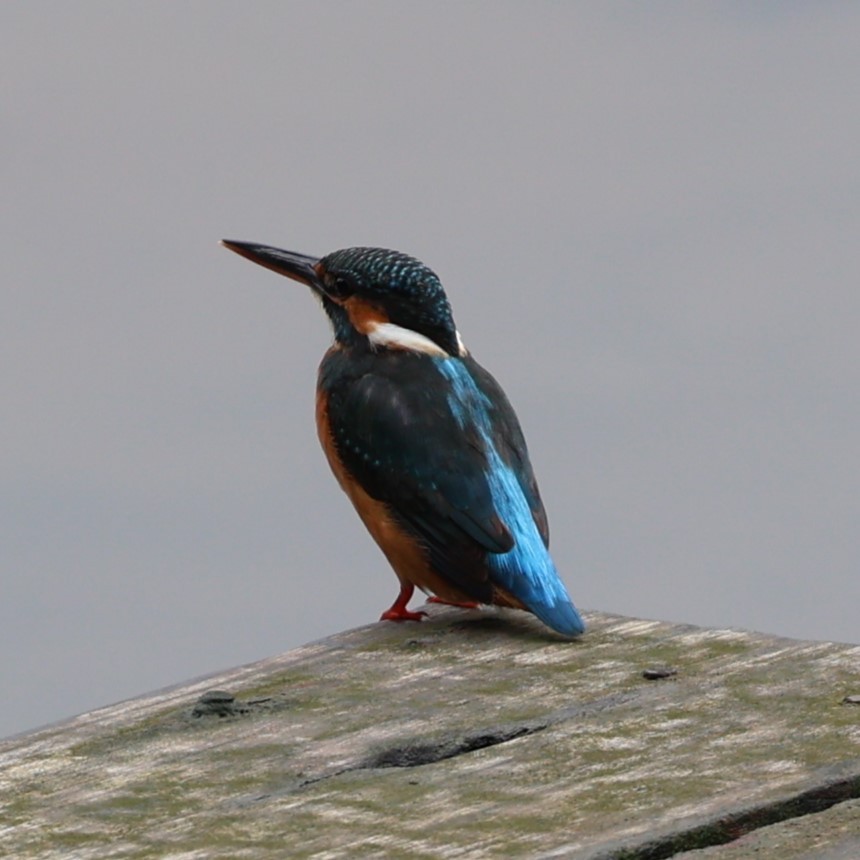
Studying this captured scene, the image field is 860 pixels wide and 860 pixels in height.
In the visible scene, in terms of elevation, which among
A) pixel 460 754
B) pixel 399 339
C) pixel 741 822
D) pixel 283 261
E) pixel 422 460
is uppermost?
pixel 283 261

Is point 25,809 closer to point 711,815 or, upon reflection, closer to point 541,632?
point 711,815

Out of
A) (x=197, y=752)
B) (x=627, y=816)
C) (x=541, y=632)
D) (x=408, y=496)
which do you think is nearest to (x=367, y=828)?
(x=627, y=816)

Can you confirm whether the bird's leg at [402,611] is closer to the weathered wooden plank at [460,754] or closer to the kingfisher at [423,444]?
the kingfisher at [423,444]

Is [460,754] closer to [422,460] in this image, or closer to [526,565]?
[526,565]

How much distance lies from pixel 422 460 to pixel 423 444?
5 centimetres

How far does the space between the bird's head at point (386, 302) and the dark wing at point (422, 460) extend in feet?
0.45

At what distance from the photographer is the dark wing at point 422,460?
5441 mm

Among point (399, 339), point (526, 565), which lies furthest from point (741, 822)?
point (399, 339)

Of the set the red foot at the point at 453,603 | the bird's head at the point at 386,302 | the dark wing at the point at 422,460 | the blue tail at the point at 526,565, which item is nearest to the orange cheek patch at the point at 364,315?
the bird's head at the point at 386,302

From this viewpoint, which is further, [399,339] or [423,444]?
[399,339]

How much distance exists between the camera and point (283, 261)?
6672mm

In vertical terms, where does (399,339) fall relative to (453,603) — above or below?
above

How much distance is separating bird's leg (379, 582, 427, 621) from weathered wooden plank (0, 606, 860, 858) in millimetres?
322

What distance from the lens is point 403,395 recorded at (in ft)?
19.0
